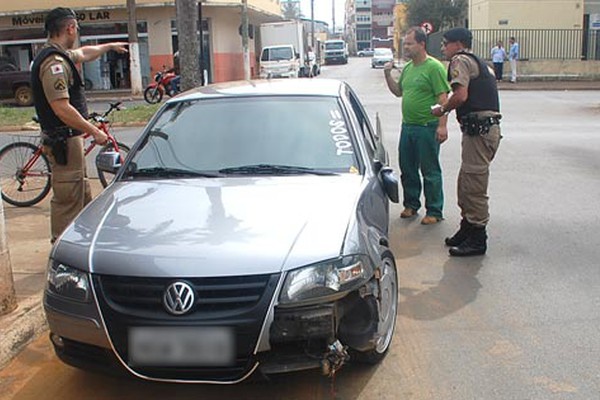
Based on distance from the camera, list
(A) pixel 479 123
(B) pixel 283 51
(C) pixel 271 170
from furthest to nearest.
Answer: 1. (B) pixel 283 51
2. (A) pixel 479 123
3. (C) pixel 271 170

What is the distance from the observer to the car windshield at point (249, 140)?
4.56 metres

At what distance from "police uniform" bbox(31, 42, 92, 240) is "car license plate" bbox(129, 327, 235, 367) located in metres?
2.72

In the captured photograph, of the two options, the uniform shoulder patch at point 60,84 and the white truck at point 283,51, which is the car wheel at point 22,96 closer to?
the white truck at point 283,51

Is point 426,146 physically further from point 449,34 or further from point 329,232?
point 329,232

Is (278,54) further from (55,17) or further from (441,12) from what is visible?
A: (55,17)

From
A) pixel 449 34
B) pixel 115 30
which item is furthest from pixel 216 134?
pixel 115 30

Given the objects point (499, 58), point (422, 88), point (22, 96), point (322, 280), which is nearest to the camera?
point (322, 280)

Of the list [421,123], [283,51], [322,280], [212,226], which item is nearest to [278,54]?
[283,51]

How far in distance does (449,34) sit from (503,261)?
6.71 ft

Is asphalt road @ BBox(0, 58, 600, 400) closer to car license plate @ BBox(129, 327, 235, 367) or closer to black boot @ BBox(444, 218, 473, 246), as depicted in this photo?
black boot @ BBox(444, 218, 473, 246)

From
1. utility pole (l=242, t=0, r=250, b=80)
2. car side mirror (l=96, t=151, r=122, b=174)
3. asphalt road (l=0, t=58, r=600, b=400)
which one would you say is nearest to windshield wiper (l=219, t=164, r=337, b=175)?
car side mirror (l=96, t=151, r=122, b=174)

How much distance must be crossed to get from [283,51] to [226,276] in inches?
1296

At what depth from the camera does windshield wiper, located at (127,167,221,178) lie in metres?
4.48

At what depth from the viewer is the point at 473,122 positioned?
6.00m
